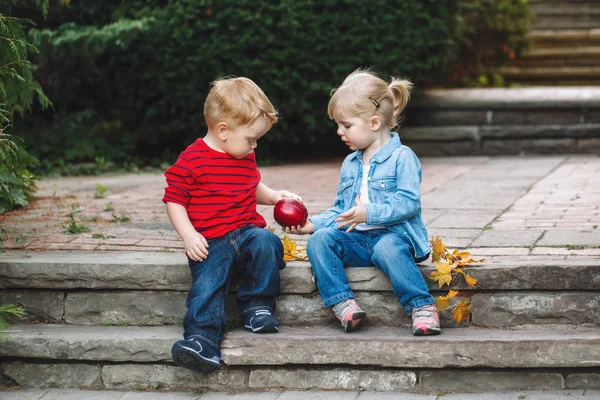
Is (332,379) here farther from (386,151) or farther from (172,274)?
(386,151)

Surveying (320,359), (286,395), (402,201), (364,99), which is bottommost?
(286,395)

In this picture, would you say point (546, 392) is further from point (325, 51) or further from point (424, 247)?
point (325, 51)

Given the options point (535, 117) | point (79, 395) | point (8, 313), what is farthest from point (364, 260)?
point (535, 117)

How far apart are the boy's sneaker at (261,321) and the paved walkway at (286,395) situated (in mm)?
266

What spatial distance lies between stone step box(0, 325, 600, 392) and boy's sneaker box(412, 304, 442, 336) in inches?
1.4

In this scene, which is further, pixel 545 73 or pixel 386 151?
pixel 545 73

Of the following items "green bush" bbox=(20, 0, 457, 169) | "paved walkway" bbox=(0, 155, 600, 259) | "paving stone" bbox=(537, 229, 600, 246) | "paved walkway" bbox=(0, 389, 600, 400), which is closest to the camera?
"paved walkway" bbox=(0, 389, 600, 400)

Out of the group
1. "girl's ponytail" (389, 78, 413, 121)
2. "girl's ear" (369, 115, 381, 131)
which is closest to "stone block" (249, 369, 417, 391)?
"girl's ear" (369, 115, 381, 131)

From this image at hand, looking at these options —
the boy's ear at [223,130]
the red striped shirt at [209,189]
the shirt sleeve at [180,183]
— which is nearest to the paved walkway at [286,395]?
the red striped shirt at [209,189]

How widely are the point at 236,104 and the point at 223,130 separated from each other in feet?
0.44

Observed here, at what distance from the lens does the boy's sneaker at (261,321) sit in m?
3.58

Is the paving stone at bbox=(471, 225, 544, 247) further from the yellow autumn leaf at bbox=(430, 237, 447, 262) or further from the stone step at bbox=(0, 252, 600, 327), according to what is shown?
the yellow autumn leaf at bbox=(430, 237, 447, 262)

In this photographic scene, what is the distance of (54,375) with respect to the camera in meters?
3.68

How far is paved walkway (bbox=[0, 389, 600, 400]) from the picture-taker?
10.8 feet
